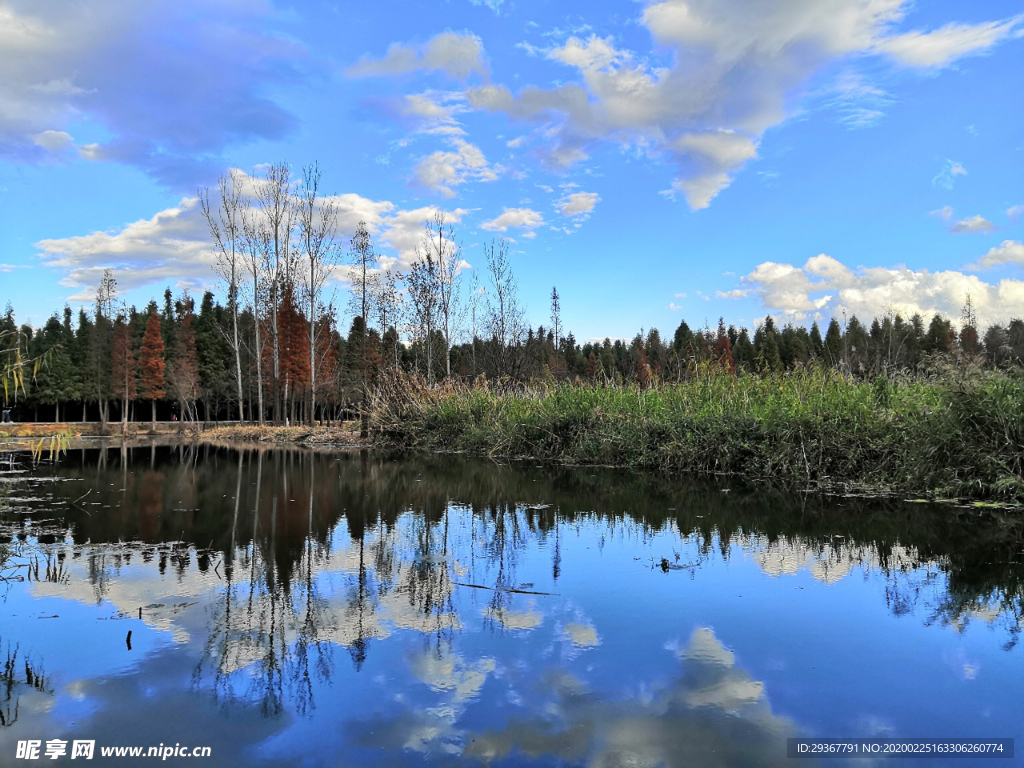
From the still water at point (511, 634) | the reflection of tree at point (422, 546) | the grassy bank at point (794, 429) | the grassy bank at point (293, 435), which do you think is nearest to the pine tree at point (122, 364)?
the grassy bank at point (293, 435)

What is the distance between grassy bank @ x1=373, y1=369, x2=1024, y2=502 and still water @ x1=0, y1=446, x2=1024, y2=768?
3.09 ft

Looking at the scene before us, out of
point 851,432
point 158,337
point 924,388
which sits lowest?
point 851,432

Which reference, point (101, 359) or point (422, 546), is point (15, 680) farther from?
point (101, 359)

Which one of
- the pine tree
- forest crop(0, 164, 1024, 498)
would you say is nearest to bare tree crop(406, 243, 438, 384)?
forest crop(0, 164, 1024, 498)

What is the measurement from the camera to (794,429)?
29.7 feet

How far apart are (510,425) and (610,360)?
48.9 meters

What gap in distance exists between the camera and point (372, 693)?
2.67m

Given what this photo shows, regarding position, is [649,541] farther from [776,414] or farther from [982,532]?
[776,414]

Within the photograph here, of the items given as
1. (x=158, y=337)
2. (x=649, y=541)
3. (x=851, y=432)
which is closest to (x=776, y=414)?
(x=851, y=432)

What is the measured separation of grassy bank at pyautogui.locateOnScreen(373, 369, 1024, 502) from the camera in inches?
280

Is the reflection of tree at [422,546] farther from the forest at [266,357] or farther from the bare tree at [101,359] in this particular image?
the bare tree at [101,359]

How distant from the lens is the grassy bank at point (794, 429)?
7.10 metres

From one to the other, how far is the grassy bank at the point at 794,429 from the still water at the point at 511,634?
940mm

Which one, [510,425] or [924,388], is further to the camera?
[510,425]
